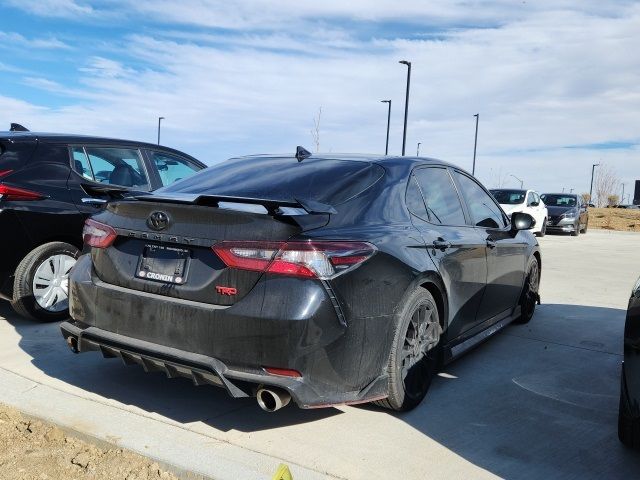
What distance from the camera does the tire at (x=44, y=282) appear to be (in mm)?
5008

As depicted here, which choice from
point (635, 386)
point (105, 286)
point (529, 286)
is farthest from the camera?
point (529, 286)

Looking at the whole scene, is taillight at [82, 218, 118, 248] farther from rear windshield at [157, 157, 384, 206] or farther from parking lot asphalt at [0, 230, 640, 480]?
parking lot asphalt at [0, 230, 640, 480]

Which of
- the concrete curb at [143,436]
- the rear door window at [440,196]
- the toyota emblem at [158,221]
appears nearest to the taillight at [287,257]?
the toyota emblem at [158,221]

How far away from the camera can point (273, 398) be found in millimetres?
2896

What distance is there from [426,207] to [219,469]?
2095 mm

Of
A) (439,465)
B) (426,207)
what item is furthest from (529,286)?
(439,465)

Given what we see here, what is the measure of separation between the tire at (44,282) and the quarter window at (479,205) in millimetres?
3373

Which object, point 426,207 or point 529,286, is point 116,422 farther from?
point 529,286

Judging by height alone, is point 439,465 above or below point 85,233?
below

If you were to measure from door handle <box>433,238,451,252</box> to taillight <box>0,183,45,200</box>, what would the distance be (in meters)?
3.29

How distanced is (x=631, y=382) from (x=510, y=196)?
1702 cm

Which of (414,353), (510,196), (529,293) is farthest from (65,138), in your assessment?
(510,196)

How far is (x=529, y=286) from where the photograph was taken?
588 centimetres

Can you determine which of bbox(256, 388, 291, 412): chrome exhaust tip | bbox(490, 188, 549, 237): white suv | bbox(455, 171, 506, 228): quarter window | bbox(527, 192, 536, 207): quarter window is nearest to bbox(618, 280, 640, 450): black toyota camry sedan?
bbox(256, 388, 291, 412): chrome exhaust tip
